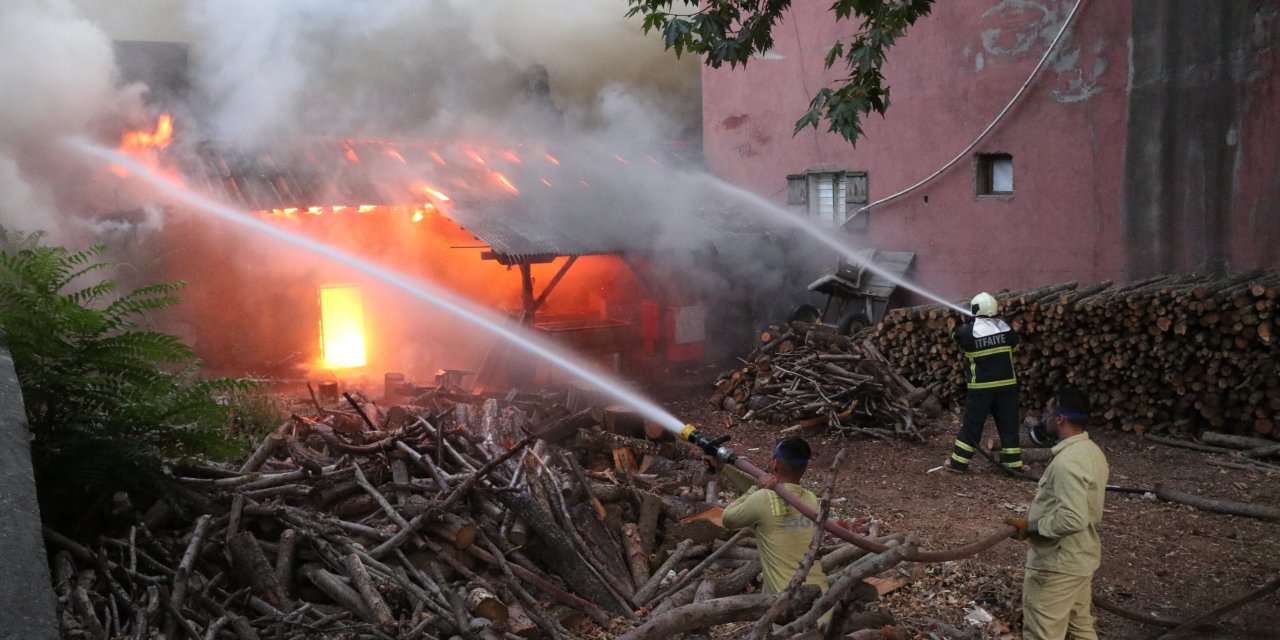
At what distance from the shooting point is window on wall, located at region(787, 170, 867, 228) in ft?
47.2

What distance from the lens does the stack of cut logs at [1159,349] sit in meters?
8.58

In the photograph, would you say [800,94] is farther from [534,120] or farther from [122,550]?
[122,550]

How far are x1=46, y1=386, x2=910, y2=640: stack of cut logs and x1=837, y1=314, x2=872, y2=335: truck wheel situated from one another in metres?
6.60

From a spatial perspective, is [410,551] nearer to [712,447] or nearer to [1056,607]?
[712,447]

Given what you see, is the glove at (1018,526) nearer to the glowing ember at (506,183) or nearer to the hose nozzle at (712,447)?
the hose nozzle at (712,447)

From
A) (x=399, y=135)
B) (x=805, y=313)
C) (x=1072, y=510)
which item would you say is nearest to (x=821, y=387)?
(x=805, y=313)

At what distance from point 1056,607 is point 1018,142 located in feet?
28.3

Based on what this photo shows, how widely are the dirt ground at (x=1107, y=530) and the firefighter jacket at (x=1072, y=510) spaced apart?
970mm

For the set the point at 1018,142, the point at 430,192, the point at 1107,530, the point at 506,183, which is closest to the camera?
the point at 1107,530

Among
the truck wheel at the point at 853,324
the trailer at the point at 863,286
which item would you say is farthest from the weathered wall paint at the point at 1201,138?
the truck wheel at the point at 853,324

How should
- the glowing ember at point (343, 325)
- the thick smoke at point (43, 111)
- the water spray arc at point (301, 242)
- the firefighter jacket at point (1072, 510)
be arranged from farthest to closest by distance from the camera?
the glowing ember at point (343, 325) → the water spray arc at point (301, 242) → the thick smoke at point (43, 111) → the firefighter jacket at point (1072, 510)

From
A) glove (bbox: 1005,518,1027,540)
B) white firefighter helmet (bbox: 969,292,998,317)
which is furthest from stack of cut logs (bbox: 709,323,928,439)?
glove (bbox: 1005,518,1027,540)

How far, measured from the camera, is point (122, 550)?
4.88 metres

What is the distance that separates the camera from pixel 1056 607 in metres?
4.74
